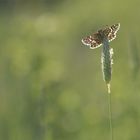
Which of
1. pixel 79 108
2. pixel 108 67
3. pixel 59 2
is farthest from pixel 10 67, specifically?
pixel 59 2

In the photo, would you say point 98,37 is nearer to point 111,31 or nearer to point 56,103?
point 111,31

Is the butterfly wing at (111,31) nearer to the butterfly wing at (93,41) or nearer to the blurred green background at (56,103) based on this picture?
the butterfly wing at (93,41)

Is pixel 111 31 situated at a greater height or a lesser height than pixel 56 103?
greater

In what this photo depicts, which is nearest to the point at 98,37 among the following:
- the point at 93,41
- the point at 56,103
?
the point at 93,41

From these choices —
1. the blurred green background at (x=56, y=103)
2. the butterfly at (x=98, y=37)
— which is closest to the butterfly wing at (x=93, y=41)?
the butterfly at (x=98, y=37)

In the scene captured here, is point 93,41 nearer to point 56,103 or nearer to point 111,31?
point 111,31

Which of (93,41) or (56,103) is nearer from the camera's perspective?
(93,41)
